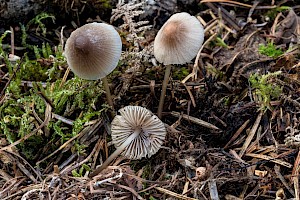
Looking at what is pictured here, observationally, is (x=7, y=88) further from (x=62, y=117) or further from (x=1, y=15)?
(x=1, y=15)

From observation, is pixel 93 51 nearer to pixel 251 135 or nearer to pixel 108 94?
pixel 108 94

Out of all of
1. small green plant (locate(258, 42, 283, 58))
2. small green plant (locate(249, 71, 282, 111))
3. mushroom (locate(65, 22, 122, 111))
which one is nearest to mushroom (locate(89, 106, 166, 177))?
mushroom (locate(65, 22, 122, 111))

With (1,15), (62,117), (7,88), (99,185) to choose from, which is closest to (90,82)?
(62,117)

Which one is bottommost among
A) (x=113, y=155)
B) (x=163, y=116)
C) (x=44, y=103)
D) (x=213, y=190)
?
(x=213, y=190)

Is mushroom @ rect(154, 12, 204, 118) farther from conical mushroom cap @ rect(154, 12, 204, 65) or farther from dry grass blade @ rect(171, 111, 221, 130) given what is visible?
dry grass blade @ rect(171, 111, 221, 130)

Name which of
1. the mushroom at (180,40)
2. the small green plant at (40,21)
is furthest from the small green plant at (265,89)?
the small green plant at (40,21)

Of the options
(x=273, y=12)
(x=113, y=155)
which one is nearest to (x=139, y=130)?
(x=113, y=155)
